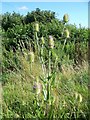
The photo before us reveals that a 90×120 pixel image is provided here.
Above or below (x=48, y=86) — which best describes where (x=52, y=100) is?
below

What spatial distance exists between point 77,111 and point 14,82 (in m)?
1.48

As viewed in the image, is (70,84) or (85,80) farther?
(85,80)

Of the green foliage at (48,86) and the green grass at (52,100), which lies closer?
the green foliage at (48,86)

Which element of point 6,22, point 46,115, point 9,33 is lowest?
point 46,115

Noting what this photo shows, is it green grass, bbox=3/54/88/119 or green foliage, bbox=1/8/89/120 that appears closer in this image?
green foliage, bbox=1/8/89/120

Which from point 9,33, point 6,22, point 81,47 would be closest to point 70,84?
point 81,47

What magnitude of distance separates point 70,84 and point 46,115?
0.93 m

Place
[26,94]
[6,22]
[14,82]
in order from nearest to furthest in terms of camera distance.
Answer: [26,94], [14,82], [6,22]

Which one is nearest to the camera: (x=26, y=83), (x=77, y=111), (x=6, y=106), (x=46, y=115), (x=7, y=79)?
(x=46, y=115)

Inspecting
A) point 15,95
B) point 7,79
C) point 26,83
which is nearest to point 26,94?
point 15,95

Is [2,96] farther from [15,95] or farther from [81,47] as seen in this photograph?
[81,47]

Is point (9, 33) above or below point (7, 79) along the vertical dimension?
above

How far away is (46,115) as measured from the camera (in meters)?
2.86

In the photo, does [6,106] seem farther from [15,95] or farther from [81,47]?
[81,47]
